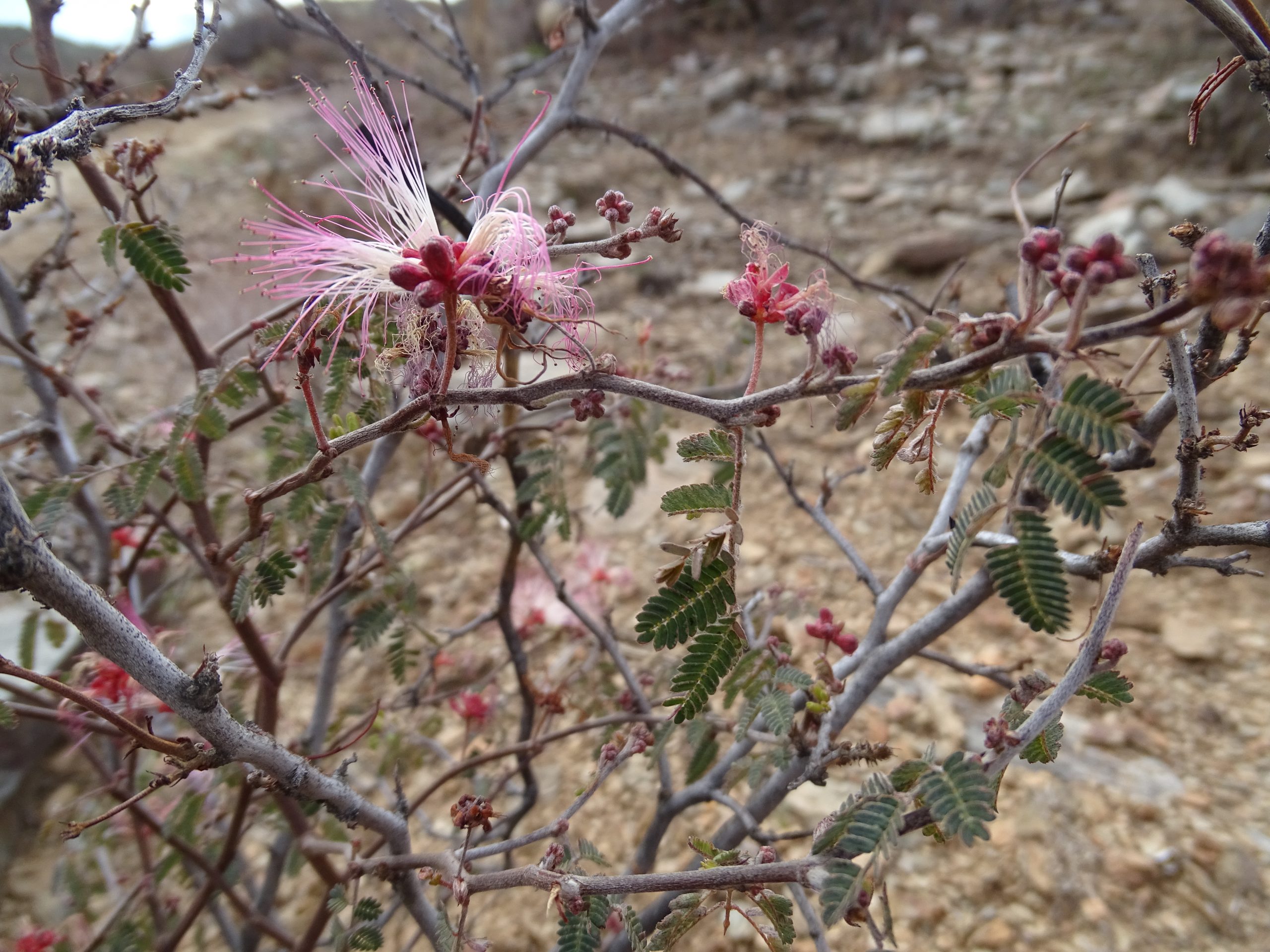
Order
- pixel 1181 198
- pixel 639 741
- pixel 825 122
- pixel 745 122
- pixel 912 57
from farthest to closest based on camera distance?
1. pixel 912 57
2. pixel 745 122
3. pixel 825 122
4. pixel 1181 198
5. pixel 639 741

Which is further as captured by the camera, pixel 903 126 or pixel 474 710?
pixel 903 126

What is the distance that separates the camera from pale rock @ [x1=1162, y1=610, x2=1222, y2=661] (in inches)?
83.9

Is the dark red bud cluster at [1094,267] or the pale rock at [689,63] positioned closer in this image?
the dark red bud cluster at [1094,267]

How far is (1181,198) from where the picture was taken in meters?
3.87

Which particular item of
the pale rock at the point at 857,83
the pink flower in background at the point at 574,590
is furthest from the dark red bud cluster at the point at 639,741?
the pale rock at the point at 857,83

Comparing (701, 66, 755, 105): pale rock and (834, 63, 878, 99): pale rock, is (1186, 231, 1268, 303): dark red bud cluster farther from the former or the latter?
(701, 66, 755, 105): pale rock

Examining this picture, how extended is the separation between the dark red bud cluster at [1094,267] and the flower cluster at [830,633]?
2.41 feet

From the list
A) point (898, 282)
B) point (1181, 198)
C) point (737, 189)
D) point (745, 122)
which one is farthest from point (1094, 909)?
point (745, 122)

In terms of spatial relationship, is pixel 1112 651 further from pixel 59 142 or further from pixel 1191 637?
pixel 1191 637

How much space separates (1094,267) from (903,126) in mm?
5927

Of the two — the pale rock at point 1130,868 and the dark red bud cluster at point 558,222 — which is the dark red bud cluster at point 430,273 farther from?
the pale rock at point 1130,868

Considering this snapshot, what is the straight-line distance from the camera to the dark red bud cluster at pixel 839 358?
0.70m

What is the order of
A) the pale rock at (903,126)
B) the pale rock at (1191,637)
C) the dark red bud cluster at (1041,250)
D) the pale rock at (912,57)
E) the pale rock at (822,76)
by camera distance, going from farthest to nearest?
1. the pale rock at (822,76)
2. the pale rock at (912,57)
3. the pale rock at (903,126)
4. the pale rock at (1191,637)
5. the dark red bud cluster at (1041,250)

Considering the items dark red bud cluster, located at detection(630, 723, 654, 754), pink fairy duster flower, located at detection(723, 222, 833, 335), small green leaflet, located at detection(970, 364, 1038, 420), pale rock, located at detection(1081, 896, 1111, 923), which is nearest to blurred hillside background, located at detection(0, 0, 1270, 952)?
pale rock, located at detection(1081, 896, 1111, 923)
